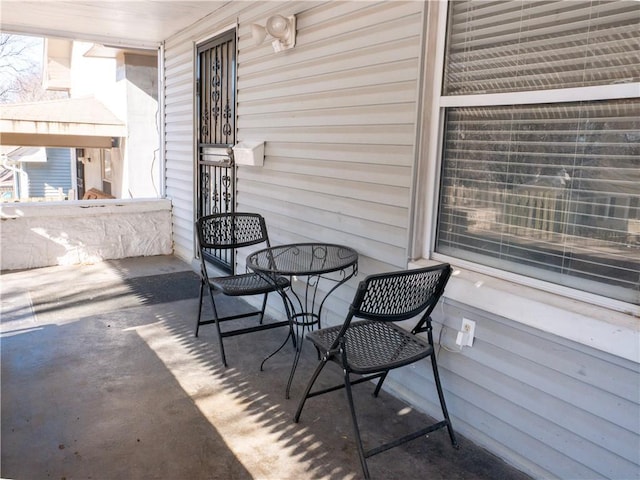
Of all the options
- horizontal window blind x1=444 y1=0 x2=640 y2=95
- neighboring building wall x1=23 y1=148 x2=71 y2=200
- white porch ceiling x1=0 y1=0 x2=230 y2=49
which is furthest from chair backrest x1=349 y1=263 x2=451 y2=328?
neighboring building wall x1=23 y1=148 x2=71 y2=200

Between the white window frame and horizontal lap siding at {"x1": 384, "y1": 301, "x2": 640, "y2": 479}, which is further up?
the white window frame

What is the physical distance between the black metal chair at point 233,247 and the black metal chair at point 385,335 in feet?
2.87

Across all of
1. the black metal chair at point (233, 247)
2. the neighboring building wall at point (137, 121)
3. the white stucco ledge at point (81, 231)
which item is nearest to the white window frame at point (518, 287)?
the black metal chair at point (233, 247)

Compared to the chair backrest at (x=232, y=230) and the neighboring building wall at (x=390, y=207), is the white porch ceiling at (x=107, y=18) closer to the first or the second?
the neighboring building wall at (x=390, y=207)

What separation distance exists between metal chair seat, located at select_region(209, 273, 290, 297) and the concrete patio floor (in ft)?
Answer: 1.41

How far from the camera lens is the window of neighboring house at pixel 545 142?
1742 millimetres

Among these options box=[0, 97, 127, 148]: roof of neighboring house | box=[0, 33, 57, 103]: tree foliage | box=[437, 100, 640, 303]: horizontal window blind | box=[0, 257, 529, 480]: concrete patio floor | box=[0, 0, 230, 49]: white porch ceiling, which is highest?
box=[0, 33, 57, 103]: tree foliage

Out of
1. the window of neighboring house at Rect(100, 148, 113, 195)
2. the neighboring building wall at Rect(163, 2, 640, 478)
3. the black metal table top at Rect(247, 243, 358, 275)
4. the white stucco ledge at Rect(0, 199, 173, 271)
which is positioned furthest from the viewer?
the window of neighboring house at Rect(100, 148, 113, 195)

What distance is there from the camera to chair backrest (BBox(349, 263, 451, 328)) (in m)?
1.89

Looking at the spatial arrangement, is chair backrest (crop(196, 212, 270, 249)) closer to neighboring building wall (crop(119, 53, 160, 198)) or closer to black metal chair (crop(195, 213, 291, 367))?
black metal chair (crop(195, 213, 291, 367))

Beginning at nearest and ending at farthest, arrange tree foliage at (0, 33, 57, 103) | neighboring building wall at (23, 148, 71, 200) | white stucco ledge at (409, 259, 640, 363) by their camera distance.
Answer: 1. white stucco ledge at (409, 259, 640, 363)
2. tree foliage at (0, 33, 57, 103)
3. neighboring building wall at (23, 148, 71, 200)

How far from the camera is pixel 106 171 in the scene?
1065cm

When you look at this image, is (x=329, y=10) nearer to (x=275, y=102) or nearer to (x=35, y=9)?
(x=275, y=102)

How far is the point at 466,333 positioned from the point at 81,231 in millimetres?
4545
